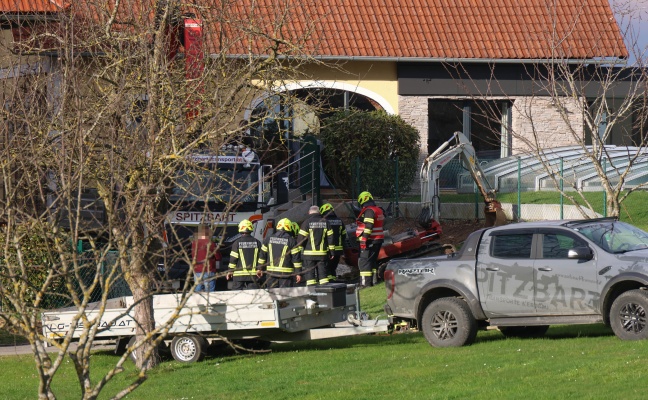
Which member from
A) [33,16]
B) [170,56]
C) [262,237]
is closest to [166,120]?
[170,56]

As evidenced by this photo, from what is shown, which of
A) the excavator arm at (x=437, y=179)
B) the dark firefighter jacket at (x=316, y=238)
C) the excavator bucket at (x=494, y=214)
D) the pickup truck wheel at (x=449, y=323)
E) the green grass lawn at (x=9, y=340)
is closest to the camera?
the pickup truck wheel at (x=449, y=323)

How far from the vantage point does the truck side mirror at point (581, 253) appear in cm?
1316

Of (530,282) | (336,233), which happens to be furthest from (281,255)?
(530,282)

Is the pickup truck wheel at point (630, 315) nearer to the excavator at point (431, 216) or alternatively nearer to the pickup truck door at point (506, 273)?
the pickup truck door at point (506, 273)

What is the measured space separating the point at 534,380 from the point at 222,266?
428 inches

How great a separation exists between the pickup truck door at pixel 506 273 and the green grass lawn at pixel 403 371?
0.56m

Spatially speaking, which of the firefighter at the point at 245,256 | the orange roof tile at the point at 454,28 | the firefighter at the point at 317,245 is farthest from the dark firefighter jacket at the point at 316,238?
the orange roof tile at the point at 454,28

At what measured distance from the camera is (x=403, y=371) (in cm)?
1253

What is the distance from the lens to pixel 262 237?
861 inches

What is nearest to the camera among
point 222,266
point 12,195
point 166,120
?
point 12,195

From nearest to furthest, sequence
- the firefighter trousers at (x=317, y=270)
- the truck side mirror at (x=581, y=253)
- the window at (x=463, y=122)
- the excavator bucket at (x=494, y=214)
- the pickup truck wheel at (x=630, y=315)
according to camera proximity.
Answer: the pickup truck wheel at (x=630, y=315)
the truck side mirror at (x=581, y=253)
the firefighter trousers at (x=317, y=270)
the excavator bucket at (x=494, y=214)
the window at (x=463, y=122)

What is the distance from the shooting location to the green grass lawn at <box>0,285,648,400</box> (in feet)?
35.4

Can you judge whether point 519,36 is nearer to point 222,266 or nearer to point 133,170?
point 222,266

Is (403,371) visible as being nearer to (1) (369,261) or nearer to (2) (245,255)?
(2) (245,255)
